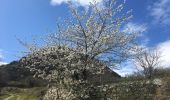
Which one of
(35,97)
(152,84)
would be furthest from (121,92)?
(35,97)

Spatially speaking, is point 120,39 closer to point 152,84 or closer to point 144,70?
point 152,84

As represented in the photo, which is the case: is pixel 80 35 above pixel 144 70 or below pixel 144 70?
below

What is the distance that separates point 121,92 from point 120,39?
1338cm

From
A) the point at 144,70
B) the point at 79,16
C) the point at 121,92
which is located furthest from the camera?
the point at 144,70

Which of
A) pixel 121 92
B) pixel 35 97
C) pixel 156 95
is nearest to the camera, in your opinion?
pixel 121 92

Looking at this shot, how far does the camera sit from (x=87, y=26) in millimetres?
31766

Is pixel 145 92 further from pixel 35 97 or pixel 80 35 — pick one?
pixel 35 97

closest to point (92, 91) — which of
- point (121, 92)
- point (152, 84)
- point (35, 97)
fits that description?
point (121, 92)

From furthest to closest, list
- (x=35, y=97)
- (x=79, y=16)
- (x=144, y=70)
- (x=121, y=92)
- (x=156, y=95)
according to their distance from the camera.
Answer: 1. (x=144, y=70)
2. (x=35, y=97)
3. (x=156, y=95)
4. (x=121, y=92)
5. (x=79, y=16)

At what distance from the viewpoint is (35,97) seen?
73375 millimetres

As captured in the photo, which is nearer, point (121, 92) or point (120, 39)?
point (120, 39)

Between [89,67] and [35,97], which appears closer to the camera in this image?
[89,67]

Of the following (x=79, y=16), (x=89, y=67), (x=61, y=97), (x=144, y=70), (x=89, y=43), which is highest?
(x=144, y=70)

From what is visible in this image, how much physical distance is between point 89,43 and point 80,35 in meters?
1.27
